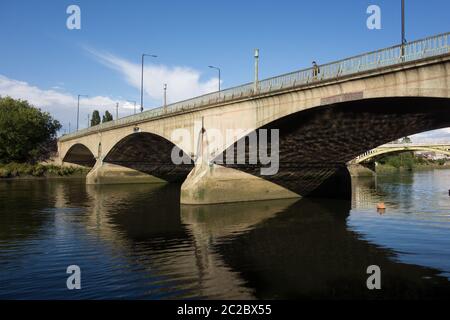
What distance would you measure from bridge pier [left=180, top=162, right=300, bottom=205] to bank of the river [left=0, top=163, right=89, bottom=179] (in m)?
53.7

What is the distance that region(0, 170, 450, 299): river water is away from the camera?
11992 mm

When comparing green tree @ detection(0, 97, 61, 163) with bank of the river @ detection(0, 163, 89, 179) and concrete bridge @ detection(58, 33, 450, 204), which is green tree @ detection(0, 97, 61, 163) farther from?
concrete bridge @ detection(58, 33, 450, 204)

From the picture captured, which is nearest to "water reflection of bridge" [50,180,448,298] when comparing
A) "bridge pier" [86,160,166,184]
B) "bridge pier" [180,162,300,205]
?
"bridge pier" [180,162,300,205]

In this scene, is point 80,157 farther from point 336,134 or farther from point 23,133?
point 336,134

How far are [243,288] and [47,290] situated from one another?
19.9 ft

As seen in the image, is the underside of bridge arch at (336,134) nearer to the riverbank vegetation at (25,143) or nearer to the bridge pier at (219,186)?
the bridge pier at (219,186)

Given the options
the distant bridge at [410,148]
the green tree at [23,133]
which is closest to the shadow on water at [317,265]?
the distant bridge at [410,148]

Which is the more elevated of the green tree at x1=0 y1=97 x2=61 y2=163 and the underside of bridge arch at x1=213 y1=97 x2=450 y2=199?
the green tree at x1=0 y1=97 x2=61 y2=163

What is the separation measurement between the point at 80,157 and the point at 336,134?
74.6 m

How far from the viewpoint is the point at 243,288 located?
476 inches

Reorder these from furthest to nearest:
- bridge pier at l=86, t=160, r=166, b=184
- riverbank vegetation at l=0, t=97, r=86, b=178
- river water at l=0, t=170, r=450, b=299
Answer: riverbank vegetation at l=0, t=97, r=86, b=178
bridge pier at l=86, t=160, r=166, b=184
river water at l=0, t=170, r=450, b=299

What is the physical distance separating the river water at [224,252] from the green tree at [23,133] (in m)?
60.2

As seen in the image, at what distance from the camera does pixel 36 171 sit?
250ft
